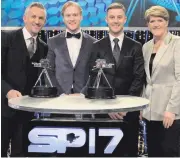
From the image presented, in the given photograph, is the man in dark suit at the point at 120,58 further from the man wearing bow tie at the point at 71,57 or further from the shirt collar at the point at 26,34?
the shirt collar at the point at 26,34

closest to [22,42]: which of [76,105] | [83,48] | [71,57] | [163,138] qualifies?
[71,57]

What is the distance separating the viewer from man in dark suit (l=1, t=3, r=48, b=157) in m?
3.21

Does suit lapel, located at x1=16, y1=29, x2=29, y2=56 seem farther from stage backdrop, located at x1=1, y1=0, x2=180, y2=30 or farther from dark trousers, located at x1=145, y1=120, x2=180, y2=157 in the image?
dark trousers, located at x1=145, y1=120, x2=180, y2=157

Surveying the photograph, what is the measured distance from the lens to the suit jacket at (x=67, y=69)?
327 cm

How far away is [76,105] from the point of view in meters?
2.31

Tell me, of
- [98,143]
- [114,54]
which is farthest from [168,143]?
[114,54]

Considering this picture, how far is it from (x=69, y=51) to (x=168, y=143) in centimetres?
136

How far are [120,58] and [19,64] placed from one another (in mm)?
1012

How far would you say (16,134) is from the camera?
3322mm

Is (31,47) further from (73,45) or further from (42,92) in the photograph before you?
(42,92)

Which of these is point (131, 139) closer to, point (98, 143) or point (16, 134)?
point (98, 143)

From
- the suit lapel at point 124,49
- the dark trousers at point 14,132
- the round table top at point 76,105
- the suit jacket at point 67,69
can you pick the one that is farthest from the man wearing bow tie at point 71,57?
the round table top at point 76,105

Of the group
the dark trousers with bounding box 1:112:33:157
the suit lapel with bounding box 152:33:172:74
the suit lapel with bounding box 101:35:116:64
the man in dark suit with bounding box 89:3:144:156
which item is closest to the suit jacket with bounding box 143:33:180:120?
the suit lapel with bounding box 152:33:172:74

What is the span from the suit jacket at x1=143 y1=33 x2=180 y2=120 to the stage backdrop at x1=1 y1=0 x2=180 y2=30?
54 cm
